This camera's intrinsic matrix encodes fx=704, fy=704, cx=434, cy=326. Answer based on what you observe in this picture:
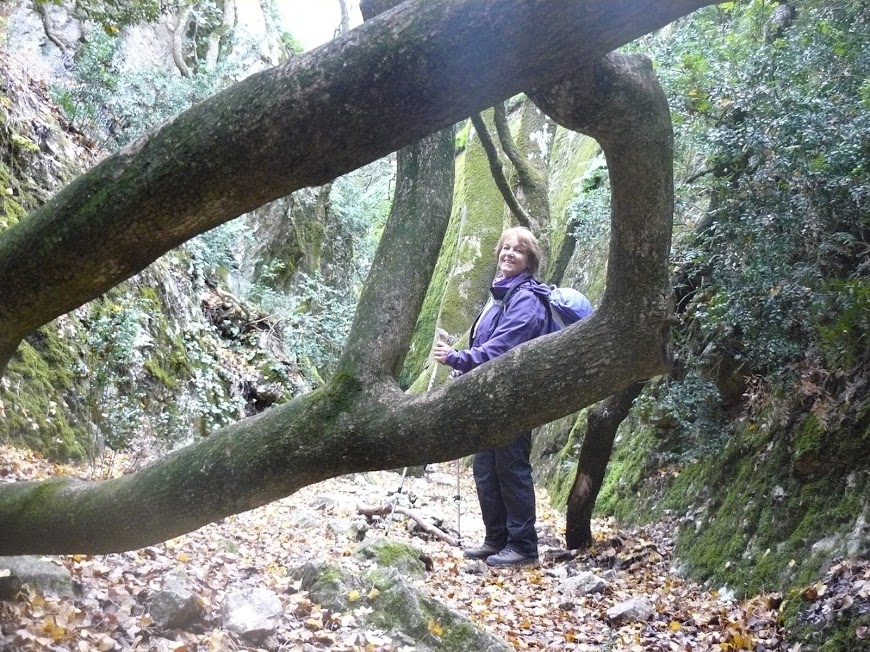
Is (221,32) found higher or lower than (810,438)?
higher

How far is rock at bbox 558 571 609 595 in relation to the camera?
5.01 m

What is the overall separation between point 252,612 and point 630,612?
7.87ft

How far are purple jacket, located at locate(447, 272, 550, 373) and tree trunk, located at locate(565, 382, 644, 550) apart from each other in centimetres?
147

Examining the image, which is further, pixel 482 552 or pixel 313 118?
pixel 482 552

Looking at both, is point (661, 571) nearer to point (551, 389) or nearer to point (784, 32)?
point (551, 389)

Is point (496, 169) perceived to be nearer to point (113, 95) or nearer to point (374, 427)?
point (374, 427)

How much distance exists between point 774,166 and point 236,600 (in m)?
4.33

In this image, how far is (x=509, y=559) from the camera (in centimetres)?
543

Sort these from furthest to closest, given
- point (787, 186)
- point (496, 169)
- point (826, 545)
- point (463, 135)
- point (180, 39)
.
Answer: point (463, 135), point (180, 39), point (496, 169), point (787, 186), point (826, 545)

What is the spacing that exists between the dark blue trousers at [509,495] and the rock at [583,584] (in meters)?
0.45

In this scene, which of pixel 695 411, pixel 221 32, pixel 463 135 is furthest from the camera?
pixel 463 135

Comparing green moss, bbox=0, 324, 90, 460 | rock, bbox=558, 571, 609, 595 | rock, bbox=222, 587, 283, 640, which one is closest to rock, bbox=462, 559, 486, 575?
rock, bbox=558, 571, 609, 595

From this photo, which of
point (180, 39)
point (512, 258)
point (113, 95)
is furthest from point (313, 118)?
point (180, 39)

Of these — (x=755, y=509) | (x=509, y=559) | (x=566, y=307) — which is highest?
(x=566, y=307)
